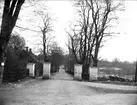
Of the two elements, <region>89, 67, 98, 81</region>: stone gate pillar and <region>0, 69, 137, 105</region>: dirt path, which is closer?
<region>0, 69, 137, 105</region>: dirt path

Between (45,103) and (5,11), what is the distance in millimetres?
5259

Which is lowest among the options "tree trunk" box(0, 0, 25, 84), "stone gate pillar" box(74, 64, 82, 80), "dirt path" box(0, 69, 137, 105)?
"dirt path" box(0, 69, 137, 105)

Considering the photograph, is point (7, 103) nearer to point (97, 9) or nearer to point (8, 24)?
point (8, 24)

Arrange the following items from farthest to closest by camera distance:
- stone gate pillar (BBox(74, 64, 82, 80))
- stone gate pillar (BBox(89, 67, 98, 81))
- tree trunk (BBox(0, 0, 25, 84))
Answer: stone gate pillar (BBox(74, 64, 82, 80)) < stone gate pillar (BBox(89, 67, 98, 81)) < tree trunk (BBox(0, 0, 25, 84))

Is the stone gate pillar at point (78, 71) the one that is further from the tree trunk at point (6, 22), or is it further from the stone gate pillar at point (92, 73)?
the tree trunk at point (6, 22)

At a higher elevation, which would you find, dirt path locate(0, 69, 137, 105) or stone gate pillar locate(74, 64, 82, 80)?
stone gate pillar locate(74, 64, 82, 80)

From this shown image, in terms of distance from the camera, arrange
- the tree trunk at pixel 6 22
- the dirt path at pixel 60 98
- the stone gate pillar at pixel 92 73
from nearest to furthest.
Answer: the dirt path at pixel 60 98 < the tree trunk at pixel 6 22 < the stone gate pillar at pixel 92 73

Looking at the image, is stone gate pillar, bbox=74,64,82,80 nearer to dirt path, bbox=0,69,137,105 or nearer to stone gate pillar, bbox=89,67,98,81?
stone gate pillar, bbox=89,67,98,81

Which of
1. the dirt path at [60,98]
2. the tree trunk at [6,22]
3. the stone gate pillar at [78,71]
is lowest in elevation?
the dirt path at [60,98]

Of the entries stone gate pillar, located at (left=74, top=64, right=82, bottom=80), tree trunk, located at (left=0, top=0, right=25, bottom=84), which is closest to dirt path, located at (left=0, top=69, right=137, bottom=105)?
tree trunk, located at (left=0, top=0, right=25, bottom=84)

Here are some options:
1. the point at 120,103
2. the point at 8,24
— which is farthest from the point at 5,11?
the point at 120,103

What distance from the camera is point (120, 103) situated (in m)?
11.2

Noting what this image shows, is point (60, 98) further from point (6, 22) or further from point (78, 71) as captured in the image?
point (78, 71)

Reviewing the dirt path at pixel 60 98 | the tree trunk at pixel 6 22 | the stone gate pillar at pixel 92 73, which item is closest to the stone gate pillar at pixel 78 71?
the stone gate pillar at pixel 92 73
